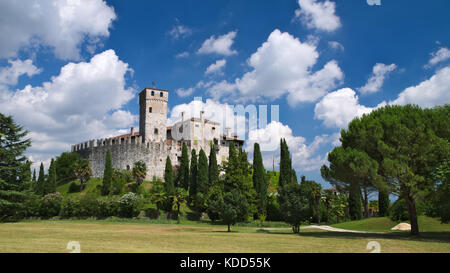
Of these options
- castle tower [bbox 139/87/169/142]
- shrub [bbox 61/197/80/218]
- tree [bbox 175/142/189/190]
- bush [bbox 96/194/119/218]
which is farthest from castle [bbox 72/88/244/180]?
A: shrub [bbox 61/197/80/218]

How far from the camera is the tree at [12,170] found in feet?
126

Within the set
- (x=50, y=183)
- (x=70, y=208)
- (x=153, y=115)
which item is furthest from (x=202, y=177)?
(x=50, y=183)

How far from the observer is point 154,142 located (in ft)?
220

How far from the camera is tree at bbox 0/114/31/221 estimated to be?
3850 centimetres

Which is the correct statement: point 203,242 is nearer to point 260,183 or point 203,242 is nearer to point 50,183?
point 260,183

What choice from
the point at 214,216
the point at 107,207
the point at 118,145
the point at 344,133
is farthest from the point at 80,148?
the point at 344,133

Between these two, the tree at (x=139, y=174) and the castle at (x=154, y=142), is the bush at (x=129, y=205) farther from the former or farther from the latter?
the castle at (x=154, y=142)

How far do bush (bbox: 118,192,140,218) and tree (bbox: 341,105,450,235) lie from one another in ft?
108

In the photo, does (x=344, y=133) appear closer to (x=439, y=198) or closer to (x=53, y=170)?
(x=439, y=198)

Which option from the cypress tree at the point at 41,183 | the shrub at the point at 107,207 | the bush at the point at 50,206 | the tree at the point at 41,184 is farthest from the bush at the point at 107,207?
the cypress tree at the point at 41,183

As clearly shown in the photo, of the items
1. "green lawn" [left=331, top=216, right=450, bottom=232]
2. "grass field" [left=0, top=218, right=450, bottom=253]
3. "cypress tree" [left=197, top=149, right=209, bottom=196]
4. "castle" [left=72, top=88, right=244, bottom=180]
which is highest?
"castle" [left=72, top=88, right=244, bottom=180]

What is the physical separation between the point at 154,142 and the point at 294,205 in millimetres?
44548

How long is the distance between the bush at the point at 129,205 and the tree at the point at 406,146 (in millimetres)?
32843

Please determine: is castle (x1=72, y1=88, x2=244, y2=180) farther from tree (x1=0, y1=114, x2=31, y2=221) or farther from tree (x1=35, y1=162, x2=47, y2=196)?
tree (x1=0, y1=114, x2=31, y2=221)
